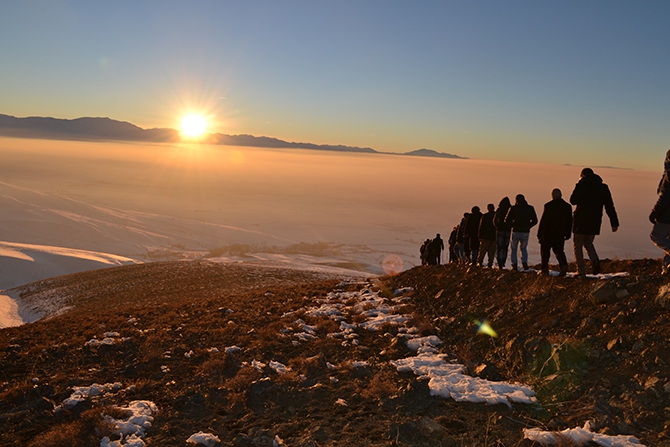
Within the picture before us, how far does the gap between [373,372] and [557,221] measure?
227 inches

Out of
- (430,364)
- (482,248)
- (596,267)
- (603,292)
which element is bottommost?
(430,364)

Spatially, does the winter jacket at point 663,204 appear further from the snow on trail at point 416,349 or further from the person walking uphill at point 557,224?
the snow on trail at point 416,349

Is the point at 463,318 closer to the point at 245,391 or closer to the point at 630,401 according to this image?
the point at 630,401

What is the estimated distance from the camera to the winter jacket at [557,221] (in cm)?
959

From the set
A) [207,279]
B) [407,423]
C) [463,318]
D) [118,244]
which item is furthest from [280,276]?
[118,244]

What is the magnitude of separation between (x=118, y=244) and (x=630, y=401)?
12594cm

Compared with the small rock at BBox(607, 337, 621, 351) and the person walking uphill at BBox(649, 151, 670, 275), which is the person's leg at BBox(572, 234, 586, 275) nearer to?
the person walking uphill at BBox(649, 151, 670, 275)

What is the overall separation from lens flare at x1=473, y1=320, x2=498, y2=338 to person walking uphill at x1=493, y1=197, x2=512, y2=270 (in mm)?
3914

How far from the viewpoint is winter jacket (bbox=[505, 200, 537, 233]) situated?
38.5 ft

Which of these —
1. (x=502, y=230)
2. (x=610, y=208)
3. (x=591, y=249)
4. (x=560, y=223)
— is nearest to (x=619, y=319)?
(x=591, y=249)

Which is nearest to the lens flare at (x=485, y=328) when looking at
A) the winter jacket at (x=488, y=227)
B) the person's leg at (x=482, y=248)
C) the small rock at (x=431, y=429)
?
the small rock at (x=431, y=429)

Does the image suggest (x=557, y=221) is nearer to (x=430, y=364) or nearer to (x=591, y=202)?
(x=591, y=202)

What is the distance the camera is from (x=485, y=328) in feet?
29.2

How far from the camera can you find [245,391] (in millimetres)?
7199
